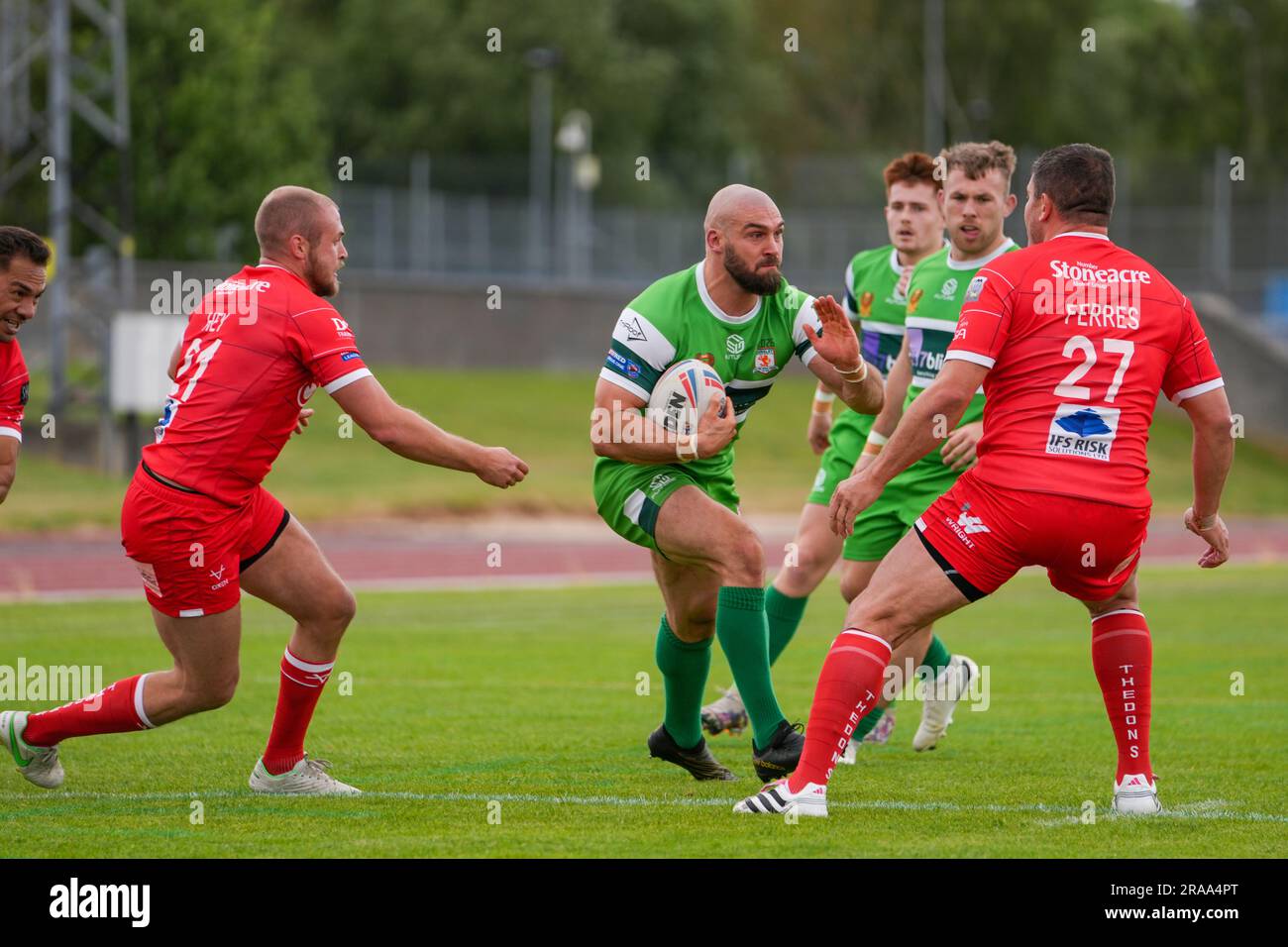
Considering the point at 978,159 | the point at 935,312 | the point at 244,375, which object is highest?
the point at 978,159

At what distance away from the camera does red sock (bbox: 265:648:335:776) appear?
7234mm

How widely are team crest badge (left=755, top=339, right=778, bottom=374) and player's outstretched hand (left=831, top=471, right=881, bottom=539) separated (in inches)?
48.7

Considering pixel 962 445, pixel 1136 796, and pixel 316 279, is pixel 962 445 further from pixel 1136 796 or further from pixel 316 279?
pixel 316 279

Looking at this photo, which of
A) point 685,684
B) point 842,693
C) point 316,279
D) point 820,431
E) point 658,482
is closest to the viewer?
point 842,693

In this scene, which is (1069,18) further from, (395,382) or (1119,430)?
(1119,430)

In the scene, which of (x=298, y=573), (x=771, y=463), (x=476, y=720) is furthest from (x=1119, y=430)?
(x=771, y=463)

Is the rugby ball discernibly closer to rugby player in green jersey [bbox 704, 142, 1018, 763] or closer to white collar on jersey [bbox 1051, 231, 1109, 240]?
rugby player in green jersey [bbox 704, 142, 1018, 763]

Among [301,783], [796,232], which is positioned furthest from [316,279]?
[796,232]

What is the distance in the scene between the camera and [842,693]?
6.30 m

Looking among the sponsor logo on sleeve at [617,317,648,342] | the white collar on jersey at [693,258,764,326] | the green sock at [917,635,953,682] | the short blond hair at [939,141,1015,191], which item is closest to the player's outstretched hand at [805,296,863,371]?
the white collar on jersey at [693,258,764,326]

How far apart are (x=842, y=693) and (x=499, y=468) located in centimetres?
153

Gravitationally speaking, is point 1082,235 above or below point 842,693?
above

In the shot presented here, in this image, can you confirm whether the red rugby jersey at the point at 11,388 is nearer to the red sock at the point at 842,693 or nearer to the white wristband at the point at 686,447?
the white wristband at the point at 686,447

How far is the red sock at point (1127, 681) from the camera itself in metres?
6.82
